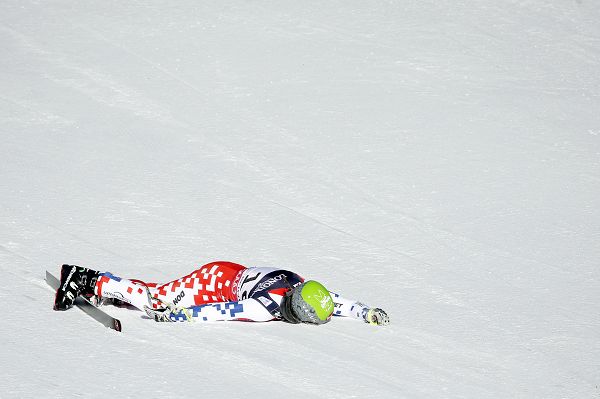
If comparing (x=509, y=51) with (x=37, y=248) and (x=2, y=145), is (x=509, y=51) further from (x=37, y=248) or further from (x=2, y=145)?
(x=37, y=248)

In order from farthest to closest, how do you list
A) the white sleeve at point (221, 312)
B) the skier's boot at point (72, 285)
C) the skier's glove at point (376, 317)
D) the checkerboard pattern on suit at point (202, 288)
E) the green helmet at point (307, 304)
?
the skier's glove at point (376, 317), the checkerboard pattern on suit at point (202, 288), the green helmet at point (307, 304), the white sleeve at point (221, 312), the skier's boot at point (72, 285)

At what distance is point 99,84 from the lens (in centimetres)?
1309

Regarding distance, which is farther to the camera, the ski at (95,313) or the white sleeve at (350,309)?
the white sleeve at (350,309)

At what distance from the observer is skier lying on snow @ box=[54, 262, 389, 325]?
7.14 metres

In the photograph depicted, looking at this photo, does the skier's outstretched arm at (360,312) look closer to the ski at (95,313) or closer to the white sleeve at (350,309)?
the white sleeve at (350,309)

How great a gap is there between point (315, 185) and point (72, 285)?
179 inches

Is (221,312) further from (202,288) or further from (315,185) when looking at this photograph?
(315,185)

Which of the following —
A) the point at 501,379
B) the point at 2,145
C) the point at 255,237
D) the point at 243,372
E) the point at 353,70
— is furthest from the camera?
the point at 353,70

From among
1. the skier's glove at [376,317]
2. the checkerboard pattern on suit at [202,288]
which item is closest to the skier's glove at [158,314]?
the checkerboard pattern on suit at [202,288]

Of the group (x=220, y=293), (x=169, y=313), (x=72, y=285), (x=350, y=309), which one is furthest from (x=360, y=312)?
(x=72, y=285)

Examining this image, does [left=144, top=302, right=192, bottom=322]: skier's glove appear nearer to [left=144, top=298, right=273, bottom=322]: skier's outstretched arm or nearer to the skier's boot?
[left=144, top=298, right=273, bottom=322]: skier's outstretched arm

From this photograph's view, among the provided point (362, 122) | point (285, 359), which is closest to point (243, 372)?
point (285, 359)

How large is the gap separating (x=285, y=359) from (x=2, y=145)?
580 cm

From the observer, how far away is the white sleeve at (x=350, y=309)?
25.3ft
